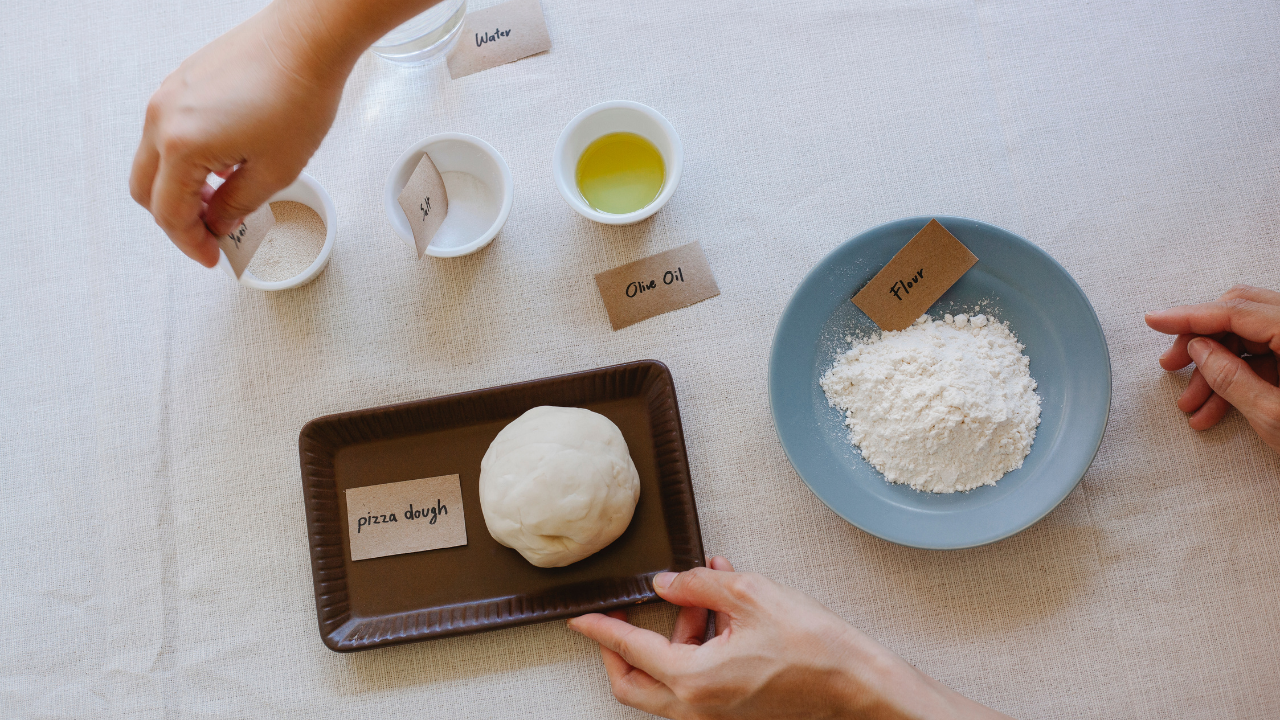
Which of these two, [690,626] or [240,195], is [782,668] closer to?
[690,626]

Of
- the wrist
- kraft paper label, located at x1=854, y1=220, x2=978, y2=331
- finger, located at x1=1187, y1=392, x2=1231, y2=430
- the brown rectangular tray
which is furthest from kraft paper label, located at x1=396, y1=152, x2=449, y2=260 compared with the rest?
finger, located at x1=1187, y1=392, x2=1231, y2=430

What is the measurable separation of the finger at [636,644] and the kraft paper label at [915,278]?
0.54 meters

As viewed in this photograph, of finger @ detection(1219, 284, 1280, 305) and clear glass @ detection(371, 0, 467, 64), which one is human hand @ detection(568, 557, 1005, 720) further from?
clear glass @ detection(371, 0, 467, 64)

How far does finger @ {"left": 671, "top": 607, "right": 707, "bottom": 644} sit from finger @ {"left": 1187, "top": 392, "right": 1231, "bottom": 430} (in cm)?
78

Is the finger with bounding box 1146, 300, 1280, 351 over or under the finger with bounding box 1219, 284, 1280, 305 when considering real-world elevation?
under

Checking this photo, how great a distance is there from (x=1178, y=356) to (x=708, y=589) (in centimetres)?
78

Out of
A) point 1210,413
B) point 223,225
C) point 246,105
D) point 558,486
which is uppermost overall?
point 246,105

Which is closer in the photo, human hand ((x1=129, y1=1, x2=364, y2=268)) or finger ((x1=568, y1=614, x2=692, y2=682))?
human hand ((x1=129, y1=1, x2=364, y2=268))

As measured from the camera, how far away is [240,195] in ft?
2.82

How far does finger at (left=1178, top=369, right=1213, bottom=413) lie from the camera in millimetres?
1043

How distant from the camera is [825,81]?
1173 millimetres

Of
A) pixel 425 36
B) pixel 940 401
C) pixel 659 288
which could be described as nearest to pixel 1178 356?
pixel 940 401

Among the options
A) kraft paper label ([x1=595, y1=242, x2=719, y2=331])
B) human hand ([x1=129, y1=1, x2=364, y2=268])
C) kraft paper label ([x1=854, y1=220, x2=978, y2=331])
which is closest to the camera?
human hand ([x1=129, y1=1, x2=364, y2=268])

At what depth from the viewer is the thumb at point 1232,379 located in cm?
97
